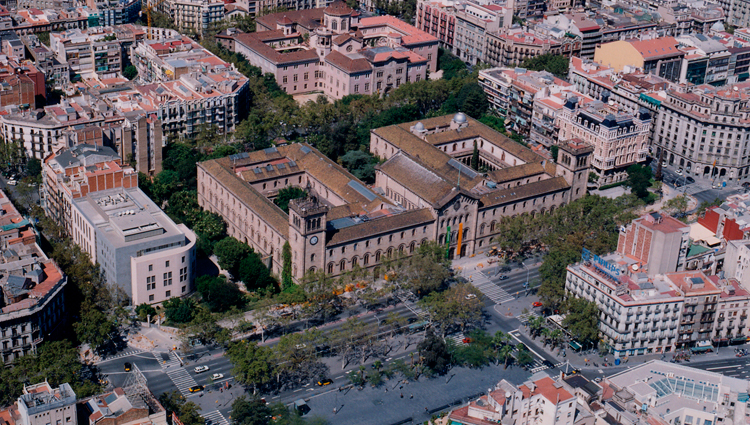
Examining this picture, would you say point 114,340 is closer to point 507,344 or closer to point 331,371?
point 331,371

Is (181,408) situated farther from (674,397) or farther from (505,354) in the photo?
(674,397)

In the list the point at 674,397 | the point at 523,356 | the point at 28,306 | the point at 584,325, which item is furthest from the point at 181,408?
the point at 674,397

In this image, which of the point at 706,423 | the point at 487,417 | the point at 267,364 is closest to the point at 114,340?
the point at 267,364

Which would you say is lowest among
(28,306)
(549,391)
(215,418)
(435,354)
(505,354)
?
(215,418)

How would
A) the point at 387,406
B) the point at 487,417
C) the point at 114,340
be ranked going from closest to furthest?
the point at 487,417 → the point at 387,406 → the point at 114,340

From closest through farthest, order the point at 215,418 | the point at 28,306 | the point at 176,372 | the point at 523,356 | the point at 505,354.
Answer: the point at 215,418 < the point at 28,306 < the point at 176,372 < the point at 505,354 < the point at 523,356

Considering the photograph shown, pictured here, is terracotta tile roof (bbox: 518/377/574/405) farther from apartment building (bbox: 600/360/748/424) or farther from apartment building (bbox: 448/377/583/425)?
apartment building (bbox: 600/360/748/424)

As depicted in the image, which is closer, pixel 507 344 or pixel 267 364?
pixel 267 364
